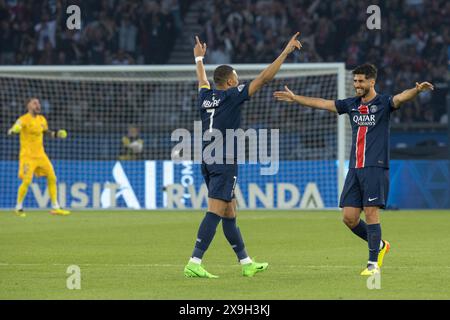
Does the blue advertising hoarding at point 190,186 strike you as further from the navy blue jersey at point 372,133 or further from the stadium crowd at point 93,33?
the navy blue jersey at point 372,133

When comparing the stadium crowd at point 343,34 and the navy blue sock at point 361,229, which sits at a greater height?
the stadium crowd at point 343,34

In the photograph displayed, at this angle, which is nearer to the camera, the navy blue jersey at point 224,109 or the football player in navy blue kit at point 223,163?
the football player in navy blue kit at point 223,163

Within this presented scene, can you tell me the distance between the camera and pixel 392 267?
11219 millimetres

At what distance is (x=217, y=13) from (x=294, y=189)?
831 cm

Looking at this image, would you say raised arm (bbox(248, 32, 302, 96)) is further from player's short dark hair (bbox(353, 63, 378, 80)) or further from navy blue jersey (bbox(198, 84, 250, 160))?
player's short dark hair (bbox(353, 63, 378, 80))

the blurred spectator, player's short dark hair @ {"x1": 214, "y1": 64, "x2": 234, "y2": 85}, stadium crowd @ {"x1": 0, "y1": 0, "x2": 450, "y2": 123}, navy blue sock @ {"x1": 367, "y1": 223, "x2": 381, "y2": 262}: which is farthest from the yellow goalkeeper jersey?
navy blue sock @ {"x1": 367, "y1": 223, "x2": 381, "y2": 262}

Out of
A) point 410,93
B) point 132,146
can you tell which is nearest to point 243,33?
point 132,146

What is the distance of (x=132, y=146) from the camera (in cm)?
2412

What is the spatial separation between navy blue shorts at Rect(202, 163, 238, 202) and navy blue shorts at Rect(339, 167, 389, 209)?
3.62 ft

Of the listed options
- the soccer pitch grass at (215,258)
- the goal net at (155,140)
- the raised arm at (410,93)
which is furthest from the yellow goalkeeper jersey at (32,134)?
the raised arm at (410,93)

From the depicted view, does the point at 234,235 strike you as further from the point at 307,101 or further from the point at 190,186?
the point at 190,186

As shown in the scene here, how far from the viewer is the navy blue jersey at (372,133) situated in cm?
1048

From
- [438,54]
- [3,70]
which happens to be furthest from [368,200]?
[438,54]

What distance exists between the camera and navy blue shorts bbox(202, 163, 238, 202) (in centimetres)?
A: 1049
